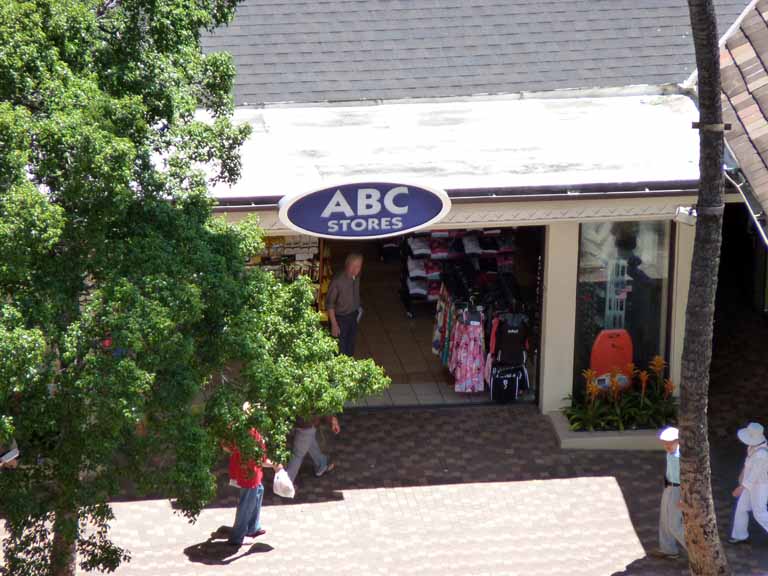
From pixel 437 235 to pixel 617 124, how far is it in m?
3.55

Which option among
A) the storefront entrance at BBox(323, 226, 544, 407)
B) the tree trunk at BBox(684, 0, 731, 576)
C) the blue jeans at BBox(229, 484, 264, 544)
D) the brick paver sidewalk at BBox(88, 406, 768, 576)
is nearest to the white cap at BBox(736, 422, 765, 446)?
the brick paver sidewalk at BBox(88, 406, 768, 576)

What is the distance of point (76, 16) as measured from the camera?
935cm

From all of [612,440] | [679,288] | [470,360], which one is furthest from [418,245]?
[612,440]

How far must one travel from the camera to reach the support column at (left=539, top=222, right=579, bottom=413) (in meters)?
15.1

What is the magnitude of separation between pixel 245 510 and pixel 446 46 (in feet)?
24.0

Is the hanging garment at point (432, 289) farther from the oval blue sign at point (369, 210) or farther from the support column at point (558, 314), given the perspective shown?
the oval blue sign at point (369, 210)

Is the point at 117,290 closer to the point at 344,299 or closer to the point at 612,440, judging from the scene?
the point at 344,299

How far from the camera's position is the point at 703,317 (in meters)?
10.8

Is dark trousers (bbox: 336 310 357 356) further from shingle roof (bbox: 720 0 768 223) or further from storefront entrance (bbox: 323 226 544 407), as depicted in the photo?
shingle roof (bbox: 720 0 768 223)

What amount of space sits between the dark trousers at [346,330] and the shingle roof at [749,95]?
16.0 feet

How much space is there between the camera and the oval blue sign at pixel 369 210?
1288 centimetres

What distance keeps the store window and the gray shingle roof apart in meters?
2.49

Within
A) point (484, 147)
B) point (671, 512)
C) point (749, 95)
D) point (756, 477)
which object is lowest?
point (671, 512)

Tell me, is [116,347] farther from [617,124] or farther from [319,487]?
[617,124]
